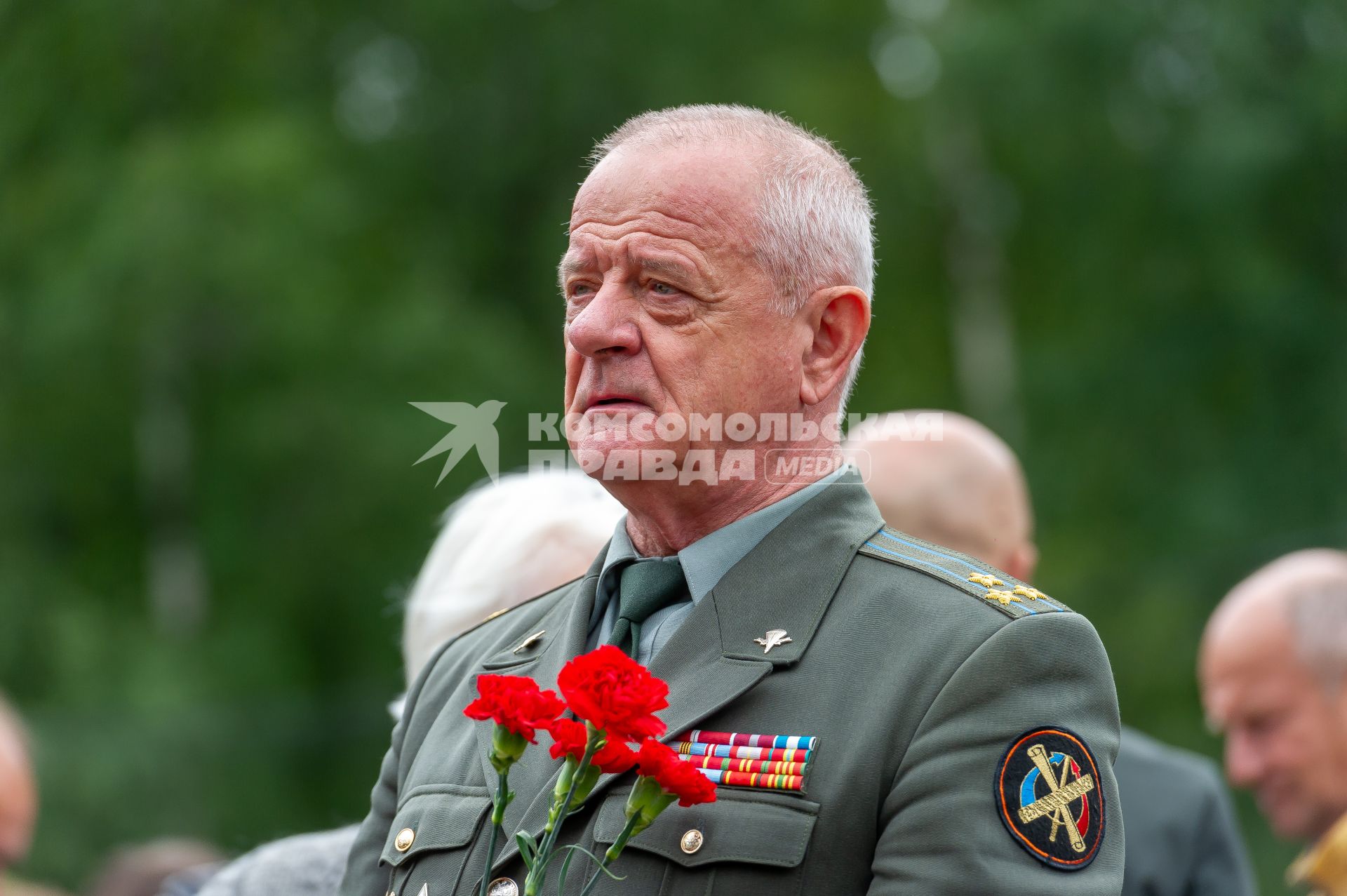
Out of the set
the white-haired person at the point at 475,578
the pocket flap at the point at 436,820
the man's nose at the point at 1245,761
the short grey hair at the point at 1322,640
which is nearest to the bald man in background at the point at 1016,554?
the man's nose at the point at 1245,761

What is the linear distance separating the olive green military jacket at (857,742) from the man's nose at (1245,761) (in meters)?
2.06

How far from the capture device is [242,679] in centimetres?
1452

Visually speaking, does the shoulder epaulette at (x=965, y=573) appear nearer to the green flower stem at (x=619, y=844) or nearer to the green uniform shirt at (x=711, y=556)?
the green uniform shirt at (x=711, y=556)

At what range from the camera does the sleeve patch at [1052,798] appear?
194cm

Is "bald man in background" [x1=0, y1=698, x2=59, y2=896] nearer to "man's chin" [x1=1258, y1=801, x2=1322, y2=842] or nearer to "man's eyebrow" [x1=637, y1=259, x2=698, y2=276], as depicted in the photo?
"man's eyebrow" [x1=637, y1=259, x2=698, y2=276]

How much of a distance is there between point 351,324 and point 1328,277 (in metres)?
9.37

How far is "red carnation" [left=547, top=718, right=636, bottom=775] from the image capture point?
1.90 m

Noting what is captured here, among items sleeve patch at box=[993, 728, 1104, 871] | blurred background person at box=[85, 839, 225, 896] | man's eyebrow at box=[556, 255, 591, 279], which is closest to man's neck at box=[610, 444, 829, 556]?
man's eyebrow at box=[556, 255, 591, 279]

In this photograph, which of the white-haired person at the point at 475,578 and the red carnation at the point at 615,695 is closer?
the red carnation at the point at 615,695

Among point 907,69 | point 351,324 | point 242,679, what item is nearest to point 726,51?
point 907,69

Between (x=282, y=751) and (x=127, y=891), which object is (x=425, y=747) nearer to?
(x=127, y=891)

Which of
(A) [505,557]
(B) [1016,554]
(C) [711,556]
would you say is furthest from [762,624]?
(B) [1016,554]

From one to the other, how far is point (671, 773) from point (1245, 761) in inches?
103

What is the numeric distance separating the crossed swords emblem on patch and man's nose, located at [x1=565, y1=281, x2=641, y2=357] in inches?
33.1
